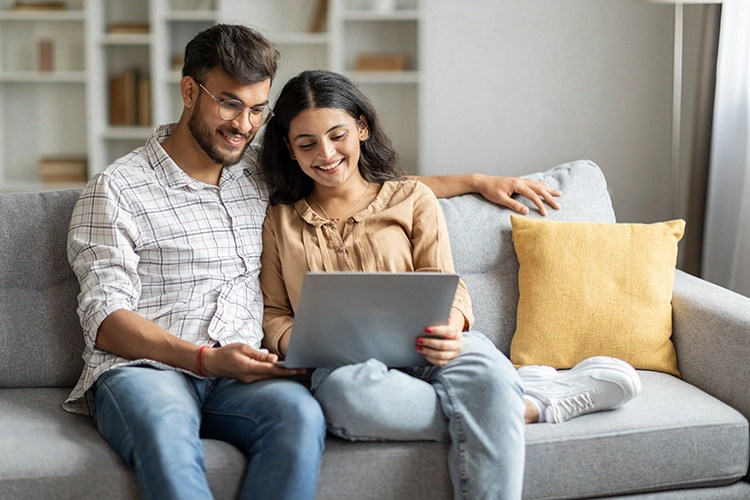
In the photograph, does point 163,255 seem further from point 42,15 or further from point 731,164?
point 42,15

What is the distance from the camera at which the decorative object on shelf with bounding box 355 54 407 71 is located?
3.72 m

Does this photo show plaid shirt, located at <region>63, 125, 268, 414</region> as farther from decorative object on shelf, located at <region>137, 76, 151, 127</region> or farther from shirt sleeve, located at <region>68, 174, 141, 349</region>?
decorative object on shelf, located at <region>137, 76, 151, 127</region>

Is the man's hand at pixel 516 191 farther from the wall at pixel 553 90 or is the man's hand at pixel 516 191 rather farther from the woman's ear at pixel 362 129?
the wall at pixel 553 90

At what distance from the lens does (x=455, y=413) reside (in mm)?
1503

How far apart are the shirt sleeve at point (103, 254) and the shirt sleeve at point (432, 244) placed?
0.62m

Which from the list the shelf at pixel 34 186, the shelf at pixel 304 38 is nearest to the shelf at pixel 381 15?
the shelf at pixel 304 38

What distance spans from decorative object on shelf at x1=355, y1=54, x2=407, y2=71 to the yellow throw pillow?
1952 millimetres

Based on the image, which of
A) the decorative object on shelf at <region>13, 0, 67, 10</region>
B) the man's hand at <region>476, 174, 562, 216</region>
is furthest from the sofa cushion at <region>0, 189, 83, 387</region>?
the decorative object on shelf at <region>13, 0, 67, 10</region>

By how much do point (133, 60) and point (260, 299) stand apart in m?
2.53

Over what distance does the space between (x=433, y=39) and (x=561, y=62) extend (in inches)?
23.7

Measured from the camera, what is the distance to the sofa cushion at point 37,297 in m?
1.80

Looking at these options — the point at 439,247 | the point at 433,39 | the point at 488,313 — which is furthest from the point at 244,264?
the point at 433,39

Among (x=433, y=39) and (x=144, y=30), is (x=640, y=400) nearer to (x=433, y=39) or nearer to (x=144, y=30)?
(x=433, y=39)

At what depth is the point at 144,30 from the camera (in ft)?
12.3
